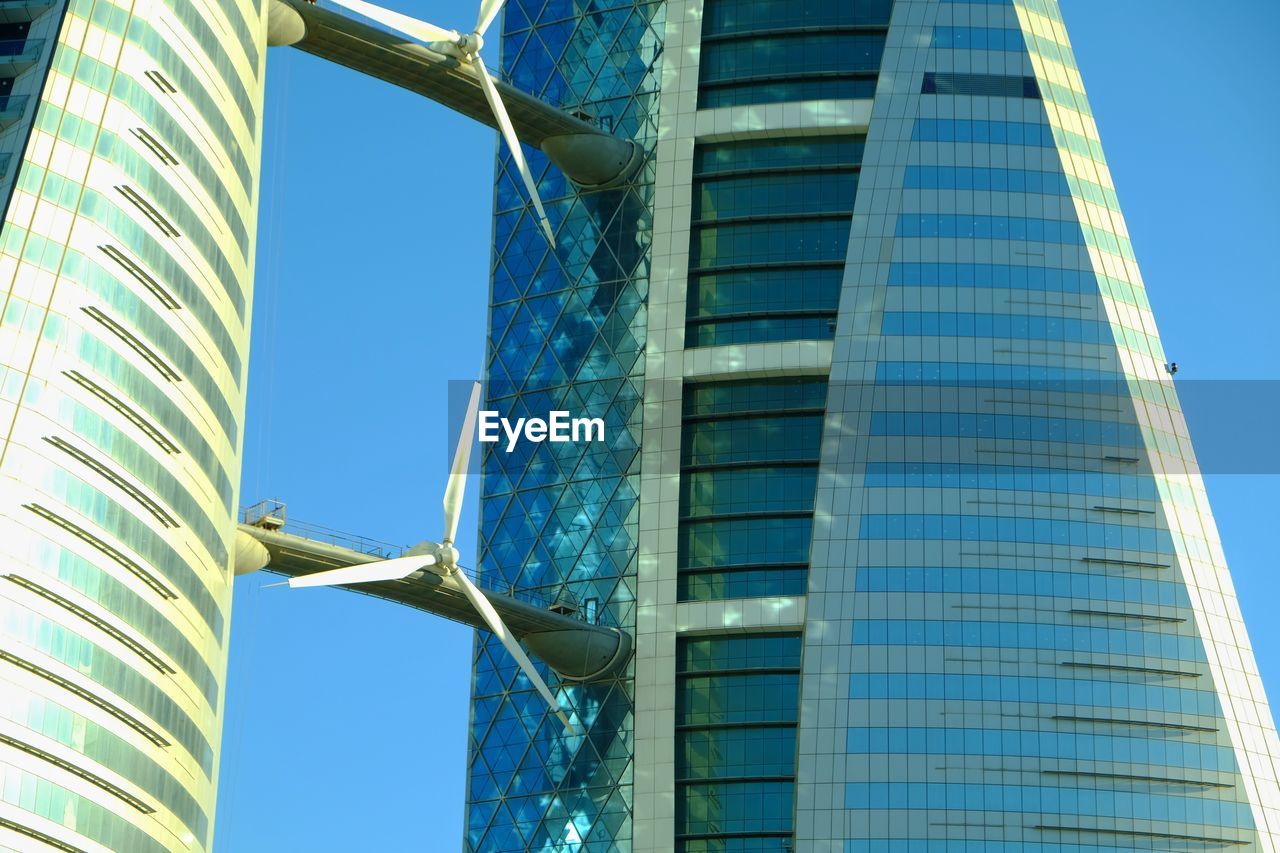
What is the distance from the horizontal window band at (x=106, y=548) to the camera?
87312 millimetres

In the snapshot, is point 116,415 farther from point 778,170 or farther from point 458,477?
point 778,170

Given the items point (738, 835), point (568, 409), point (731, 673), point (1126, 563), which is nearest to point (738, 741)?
point (731, 673)

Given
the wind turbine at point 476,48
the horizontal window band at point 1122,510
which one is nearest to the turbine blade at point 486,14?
the wind turbine at point 476,48

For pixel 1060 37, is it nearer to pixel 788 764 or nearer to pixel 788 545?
pixel 788 545

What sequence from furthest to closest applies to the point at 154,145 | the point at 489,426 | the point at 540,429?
the point at 489,426, the point at 540,429, the point at 154,145

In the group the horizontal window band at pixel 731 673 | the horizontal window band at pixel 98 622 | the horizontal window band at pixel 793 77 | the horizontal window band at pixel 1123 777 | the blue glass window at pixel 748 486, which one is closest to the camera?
the horizontal window band at pixel 98 622

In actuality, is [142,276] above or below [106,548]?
above

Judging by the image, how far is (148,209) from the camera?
319ft

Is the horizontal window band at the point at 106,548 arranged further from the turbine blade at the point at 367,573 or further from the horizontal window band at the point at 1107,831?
the horizontal window band at the point at 1107,831

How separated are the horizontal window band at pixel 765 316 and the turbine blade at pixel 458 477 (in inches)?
980

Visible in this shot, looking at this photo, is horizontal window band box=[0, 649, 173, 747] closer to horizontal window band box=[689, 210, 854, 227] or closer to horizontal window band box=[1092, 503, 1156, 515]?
horizontal window band box=[689, 210, 854, 227]

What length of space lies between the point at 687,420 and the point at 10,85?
149ft

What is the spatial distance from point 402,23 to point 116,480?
103 feet

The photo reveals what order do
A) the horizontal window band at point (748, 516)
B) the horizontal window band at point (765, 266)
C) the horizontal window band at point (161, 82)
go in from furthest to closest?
the horizontal window band at point (765, 266), the horizontal window band at point (748, 516), the horizontal window band at point (161, 82)
